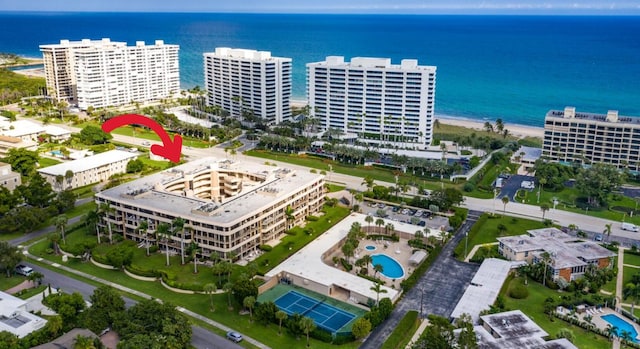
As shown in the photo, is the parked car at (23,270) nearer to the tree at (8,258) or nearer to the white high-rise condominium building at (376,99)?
the tree at (8,258)

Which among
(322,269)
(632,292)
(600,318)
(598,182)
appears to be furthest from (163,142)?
(632,292)

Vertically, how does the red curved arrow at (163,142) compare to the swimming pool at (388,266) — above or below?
above

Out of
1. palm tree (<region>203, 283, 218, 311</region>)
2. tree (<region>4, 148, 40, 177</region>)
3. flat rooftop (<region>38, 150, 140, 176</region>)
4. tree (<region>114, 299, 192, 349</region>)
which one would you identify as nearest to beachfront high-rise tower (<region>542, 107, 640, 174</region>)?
palm tree (<region>203, 283, 218, 311</region>)

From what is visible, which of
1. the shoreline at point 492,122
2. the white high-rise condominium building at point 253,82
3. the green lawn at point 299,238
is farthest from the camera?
the shoreline at point 492,122

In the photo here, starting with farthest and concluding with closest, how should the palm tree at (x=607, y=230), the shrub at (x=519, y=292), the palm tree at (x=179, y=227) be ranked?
the palm tree at (x=607, y=230) → the palm tree at (x=179, y=227) → the shrub at (x=519, y=292)

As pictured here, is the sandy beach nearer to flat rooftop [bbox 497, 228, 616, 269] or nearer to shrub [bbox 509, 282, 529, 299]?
flat rooftop [bbox 497, 228, 616, 269]

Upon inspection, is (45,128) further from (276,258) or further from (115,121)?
(276,258)

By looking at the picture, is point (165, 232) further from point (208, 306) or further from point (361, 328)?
point (361, 328)

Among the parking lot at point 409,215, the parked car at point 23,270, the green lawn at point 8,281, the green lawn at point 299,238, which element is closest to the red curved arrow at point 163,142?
the green lawn at point 299,238
